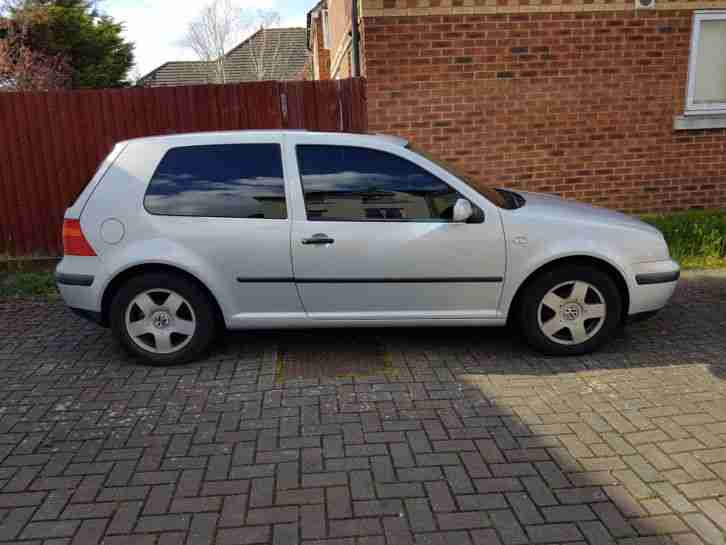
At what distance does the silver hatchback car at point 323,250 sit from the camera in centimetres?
425

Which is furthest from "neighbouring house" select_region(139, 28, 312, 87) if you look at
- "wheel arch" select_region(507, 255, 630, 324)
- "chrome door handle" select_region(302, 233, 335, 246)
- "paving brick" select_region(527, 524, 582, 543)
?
"paving brick" select_region(527, 524, 582, 543)

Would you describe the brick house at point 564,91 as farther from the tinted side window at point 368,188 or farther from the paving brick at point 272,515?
the paving brick at point 272,515

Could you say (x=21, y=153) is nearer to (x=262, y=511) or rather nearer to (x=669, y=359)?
(x=262, y=511)

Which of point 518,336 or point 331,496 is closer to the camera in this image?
point 331,496

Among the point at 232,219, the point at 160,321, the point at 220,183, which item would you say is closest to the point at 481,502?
the point at 232,219

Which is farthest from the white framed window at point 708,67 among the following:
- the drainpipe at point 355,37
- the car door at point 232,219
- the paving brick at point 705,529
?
the paving brick at point 705,529

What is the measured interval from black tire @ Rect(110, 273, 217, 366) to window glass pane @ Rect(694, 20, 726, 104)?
23.5 ft

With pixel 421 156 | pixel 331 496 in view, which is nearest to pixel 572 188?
pixel 421 156

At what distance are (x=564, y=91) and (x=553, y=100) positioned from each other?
6.9 inches

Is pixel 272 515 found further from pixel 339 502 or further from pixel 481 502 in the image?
pixel 481 502

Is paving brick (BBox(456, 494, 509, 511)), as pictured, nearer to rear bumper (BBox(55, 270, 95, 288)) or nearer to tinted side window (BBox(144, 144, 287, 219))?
tinted side window (BBox(144, 144, 287, 219))

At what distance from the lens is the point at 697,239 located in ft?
24.0

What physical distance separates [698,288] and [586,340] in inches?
97.1

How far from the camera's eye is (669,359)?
4434 millimetres
